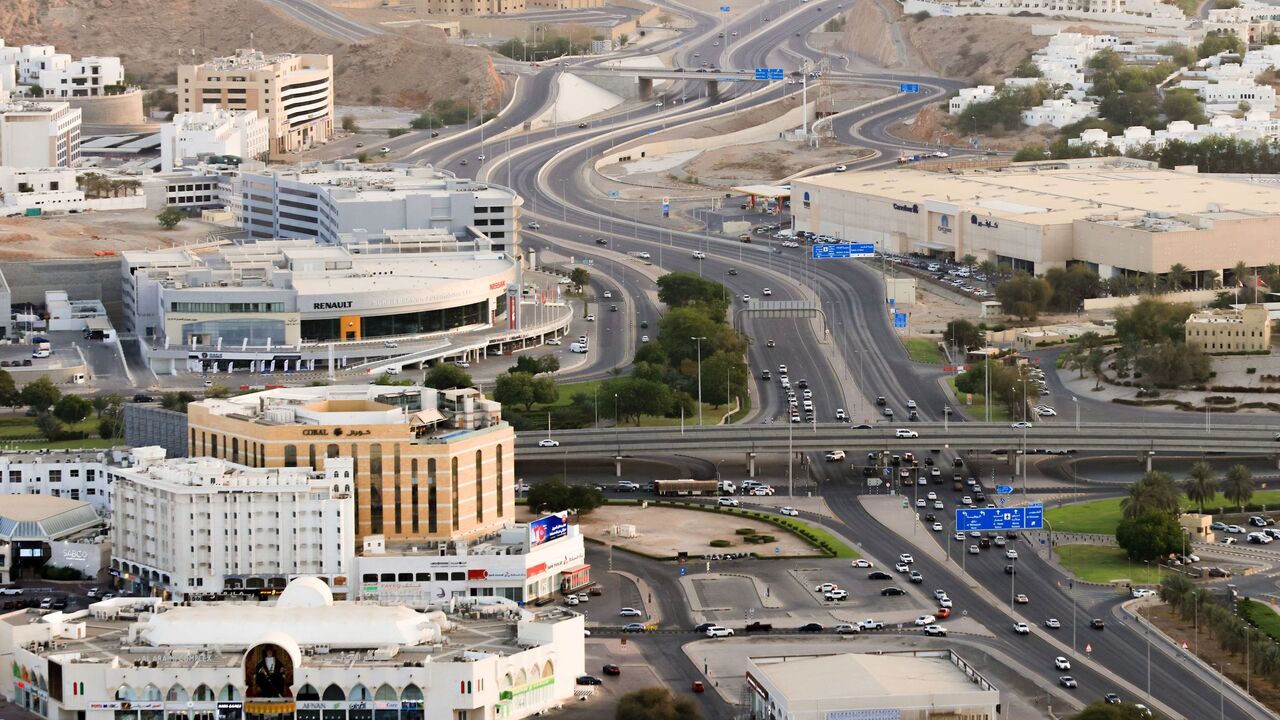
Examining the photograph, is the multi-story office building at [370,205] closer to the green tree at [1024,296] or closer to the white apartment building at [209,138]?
the white apartment building at [209,138]

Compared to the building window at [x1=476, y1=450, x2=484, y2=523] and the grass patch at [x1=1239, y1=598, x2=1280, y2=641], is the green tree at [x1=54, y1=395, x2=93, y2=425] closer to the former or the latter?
the building window at [x1=476, y1=450, x2=484, y2=523]

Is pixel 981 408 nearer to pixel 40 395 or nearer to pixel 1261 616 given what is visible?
pixel 1261 616

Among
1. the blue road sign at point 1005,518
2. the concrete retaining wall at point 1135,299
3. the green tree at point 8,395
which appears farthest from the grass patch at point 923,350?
the green tree at point 8,395

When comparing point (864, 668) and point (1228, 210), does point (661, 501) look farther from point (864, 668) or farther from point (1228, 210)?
point (1228, 210)

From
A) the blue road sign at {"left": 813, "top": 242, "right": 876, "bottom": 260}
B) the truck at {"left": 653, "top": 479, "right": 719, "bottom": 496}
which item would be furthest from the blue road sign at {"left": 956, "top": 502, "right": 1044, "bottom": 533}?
the blue road sign at {"left": 813, "top": 242, "right": 876, "bottom": 260}

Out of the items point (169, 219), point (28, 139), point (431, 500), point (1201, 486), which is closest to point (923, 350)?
point (1201, 486)

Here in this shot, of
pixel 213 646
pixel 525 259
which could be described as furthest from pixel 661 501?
pixel 525 259

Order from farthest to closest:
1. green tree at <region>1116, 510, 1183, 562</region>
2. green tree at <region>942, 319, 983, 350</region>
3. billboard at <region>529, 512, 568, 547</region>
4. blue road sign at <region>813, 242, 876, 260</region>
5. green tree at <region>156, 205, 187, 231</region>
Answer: green tree at <region>156, 205, 187, 231</region> < blue road sign at <region>813, 242, 876, 260</region> < green tree at <region>942, 319, 983, 350</region> < green tree at <region>1116, 510, 1183, 562</region> < billboard at <region>529, 512, 568, 547</region>
